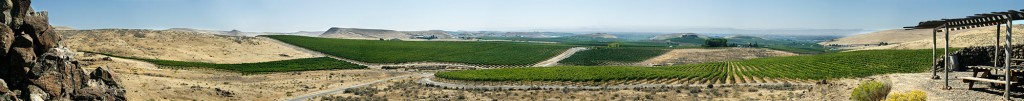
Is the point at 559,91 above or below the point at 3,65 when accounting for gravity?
below

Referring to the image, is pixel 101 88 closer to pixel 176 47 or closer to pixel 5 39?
pixel 5 39

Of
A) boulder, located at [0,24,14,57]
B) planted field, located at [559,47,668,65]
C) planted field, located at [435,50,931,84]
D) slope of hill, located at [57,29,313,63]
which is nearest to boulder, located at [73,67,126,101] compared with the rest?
boulder, located at [0,24,14,57]

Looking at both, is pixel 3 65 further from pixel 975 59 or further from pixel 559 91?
pixel 975 59

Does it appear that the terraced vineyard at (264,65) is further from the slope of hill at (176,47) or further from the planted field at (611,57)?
the planted field at (611,57)

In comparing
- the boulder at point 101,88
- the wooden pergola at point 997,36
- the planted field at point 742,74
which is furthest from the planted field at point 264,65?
the wooden pergola at point 997,36

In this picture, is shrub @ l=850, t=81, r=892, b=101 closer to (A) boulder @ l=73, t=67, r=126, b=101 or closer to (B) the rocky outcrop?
(B) the rocky outcrop

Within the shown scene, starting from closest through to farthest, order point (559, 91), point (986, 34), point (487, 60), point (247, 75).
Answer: point (559, 91) → point (247, 75) → point (487, 60) → point (986, 34)

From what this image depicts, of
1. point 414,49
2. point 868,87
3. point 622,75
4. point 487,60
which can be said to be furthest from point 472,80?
point 414,49
